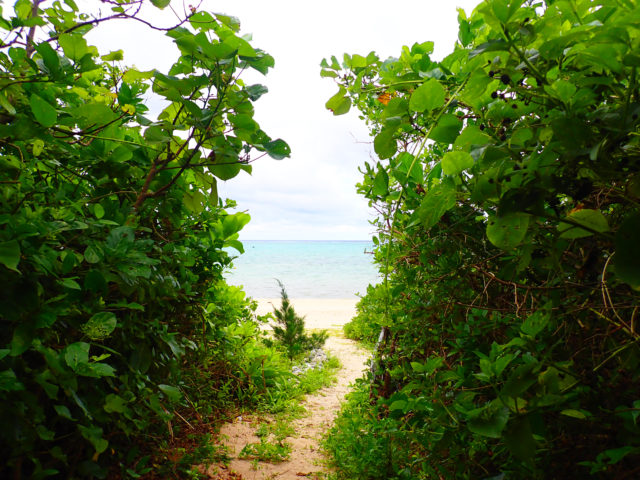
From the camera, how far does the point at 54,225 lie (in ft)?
2.87

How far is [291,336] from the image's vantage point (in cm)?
668

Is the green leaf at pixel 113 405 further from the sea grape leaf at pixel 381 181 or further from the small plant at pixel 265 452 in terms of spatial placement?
the small plant at pixel 265 452

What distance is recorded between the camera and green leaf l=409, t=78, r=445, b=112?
0.75m

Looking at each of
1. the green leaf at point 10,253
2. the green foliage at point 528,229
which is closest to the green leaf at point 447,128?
the green foliage at point 528,229

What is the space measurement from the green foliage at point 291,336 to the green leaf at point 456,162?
5.90 m

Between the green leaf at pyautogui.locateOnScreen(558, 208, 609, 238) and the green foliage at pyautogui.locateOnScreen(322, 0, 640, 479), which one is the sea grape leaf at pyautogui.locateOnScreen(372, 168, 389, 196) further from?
the green leaf at pyautogui.locateOnScreen(558, 208, 609, 238)

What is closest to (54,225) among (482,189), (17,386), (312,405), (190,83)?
(17,386)

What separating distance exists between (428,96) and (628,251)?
48 centimetres

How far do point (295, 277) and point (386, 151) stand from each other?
36.8m

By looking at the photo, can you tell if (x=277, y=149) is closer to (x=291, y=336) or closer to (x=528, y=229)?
(x=528, y=229)

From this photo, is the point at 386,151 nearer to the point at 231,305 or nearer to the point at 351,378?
the point at 231,305

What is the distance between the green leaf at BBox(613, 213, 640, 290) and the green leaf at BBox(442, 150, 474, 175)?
0.28 m

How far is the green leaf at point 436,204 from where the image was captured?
28.8 inches

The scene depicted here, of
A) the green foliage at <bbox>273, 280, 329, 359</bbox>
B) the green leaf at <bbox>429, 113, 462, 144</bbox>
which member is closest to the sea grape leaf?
the green leaf at <bbox>429, 113, 462, 144</bbox>
